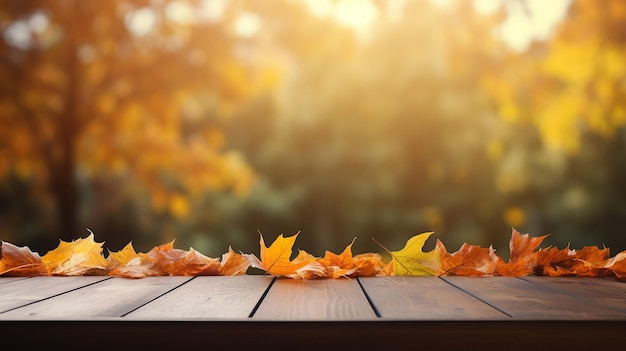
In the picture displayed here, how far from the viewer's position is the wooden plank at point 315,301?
84cm

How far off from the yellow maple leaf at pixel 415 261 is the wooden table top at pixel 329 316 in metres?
0.19

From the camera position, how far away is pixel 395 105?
26.9 feet

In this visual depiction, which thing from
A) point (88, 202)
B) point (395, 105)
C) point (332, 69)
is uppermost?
point (332, 69)

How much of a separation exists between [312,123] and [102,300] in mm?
7448

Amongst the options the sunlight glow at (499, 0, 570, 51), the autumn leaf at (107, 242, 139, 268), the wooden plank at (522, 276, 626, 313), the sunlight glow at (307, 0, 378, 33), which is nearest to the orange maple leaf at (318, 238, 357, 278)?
the wooden plank at (522, 276, 626, 313)

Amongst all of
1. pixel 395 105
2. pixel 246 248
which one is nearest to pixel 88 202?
pixel 246 248

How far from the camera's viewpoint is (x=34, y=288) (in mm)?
1214

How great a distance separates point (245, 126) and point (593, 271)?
322 inches

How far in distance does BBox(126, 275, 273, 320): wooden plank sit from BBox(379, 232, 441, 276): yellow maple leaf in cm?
29

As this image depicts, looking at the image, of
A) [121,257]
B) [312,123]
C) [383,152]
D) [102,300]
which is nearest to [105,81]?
[312,123]

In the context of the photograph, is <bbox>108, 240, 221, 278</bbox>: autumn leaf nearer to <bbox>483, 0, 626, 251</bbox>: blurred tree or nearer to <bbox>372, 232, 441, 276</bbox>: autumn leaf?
<bbox>372, 232, 441, 276</bbox>: autumn leaf
